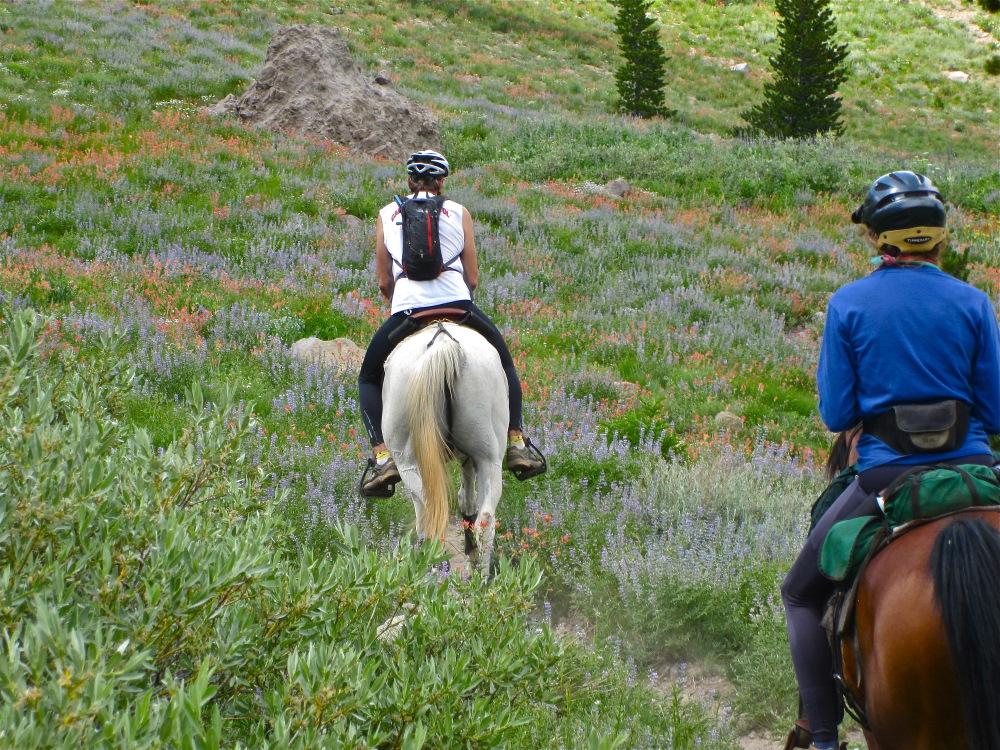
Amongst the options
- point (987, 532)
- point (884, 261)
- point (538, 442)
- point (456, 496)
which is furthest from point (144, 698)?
point (538, 442)

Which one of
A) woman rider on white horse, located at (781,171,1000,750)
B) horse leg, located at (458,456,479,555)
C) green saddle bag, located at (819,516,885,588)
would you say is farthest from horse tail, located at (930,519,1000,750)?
horse leg, located at (458,456,479,555)

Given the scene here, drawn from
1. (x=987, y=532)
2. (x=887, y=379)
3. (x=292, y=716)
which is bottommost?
(x=292, y=716)

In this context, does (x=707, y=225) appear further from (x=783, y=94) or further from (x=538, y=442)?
(x=783, y=94)

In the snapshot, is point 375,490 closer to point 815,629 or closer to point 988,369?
point 815,629

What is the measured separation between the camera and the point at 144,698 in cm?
162

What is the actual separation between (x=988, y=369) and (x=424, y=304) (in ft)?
10.4

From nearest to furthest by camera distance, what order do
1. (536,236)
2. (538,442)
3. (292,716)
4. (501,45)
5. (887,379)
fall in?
(292,716) → (887,379) → (538,442) → (536,236) → (501,45)

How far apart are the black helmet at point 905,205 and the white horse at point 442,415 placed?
2.40 m

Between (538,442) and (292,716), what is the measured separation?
185 inches

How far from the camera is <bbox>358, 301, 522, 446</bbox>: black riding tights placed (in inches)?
205

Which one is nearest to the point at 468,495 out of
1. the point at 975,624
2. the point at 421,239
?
the point at 421,239

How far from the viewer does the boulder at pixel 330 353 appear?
795 centimetres

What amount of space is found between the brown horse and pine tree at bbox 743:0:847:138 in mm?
26306

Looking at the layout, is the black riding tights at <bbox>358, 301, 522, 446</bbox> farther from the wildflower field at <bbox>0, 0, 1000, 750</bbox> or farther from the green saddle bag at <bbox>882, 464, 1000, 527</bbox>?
the green saddle bag at <bbox>882, 464, 1000, 527</bbox>
